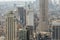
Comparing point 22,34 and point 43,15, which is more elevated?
point 43,15

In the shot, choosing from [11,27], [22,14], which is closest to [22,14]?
[22,14]

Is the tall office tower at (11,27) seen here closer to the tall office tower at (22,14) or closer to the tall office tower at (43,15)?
the tall office tower at (22,14)

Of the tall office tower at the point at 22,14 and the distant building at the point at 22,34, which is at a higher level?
the tall office tower at the point at 22,14

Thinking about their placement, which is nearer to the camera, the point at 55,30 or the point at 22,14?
the point at 55,30

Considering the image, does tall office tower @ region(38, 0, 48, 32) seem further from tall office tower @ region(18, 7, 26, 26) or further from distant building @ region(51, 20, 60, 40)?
distant building @ region(51, 20, 60, 40)

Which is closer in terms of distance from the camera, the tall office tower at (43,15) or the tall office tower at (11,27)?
the tall office tower at (11,27)

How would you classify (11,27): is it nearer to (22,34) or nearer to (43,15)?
(22,34)

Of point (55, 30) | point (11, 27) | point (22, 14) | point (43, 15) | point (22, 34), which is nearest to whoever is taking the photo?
point (22, 34)

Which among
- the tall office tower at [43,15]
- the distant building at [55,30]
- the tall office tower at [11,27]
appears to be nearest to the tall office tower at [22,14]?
the tall office tower at [43,15]
